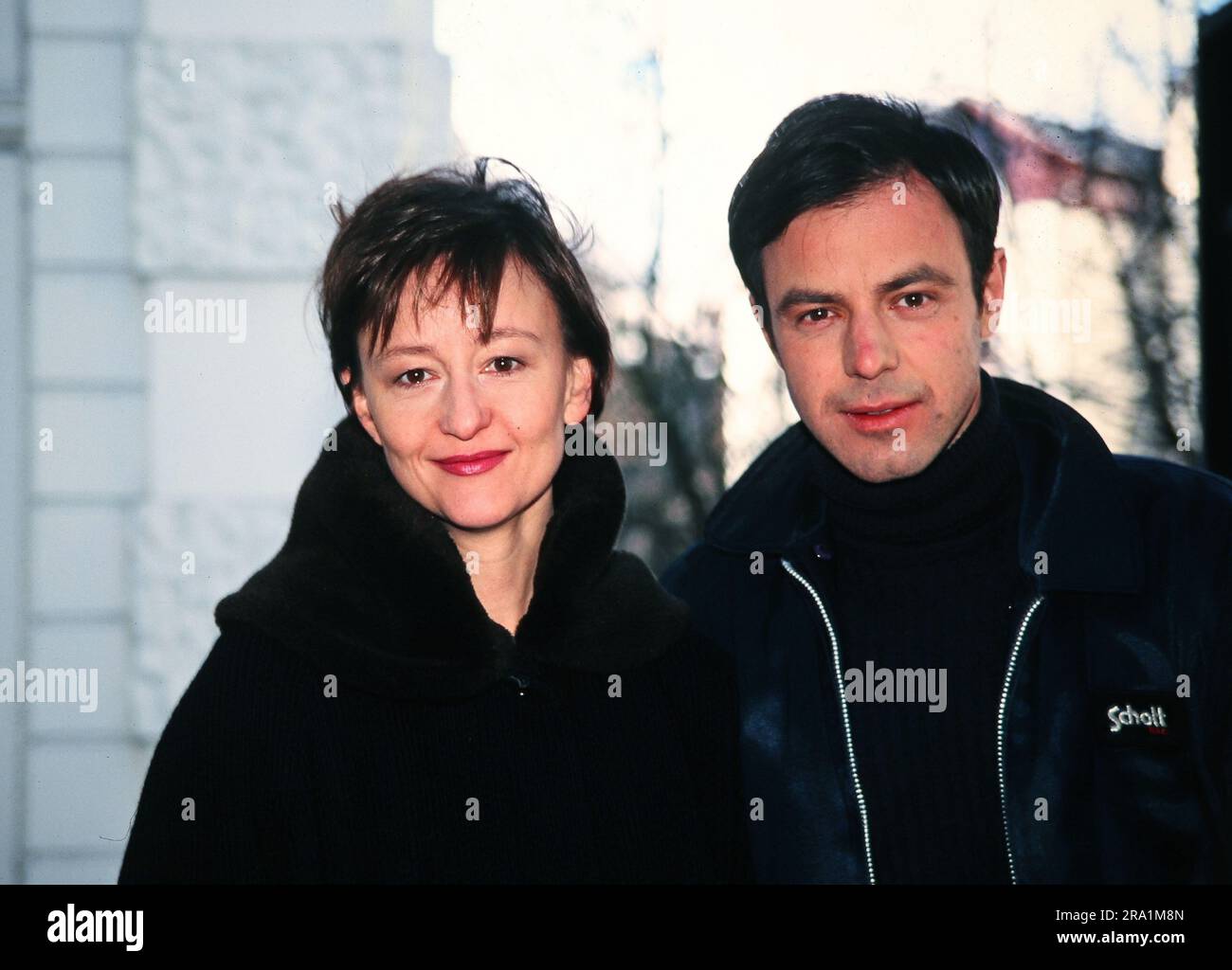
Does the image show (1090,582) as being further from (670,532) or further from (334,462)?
(670,532)

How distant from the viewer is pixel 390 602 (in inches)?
80.0

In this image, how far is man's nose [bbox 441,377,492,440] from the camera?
2002 millimetres

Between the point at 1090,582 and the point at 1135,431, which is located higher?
the point at 1135,431

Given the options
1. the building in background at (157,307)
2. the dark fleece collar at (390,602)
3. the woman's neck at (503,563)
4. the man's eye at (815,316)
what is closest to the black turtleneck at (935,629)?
the man's eye at (815,316)

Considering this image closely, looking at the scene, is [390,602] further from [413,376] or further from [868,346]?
[868,346]

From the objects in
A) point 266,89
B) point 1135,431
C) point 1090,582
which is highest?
point 266,89

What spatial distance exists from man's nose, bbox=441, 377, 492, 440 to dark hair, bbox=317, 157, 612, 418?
8 cm

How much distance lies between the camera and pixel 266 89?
301cm

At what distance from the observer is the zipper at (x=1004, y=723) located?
2119 mm

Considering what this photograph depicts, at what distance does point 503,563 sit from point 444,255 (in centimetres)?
52

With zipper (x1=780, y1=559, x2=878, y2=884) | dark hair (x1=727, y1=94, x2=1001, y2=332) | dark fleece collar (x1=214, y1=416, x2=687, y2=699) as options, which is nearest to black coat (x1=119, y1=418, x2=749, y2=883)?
dark fleece collar (x1=214, y1=416, x2=687, y2=699)
